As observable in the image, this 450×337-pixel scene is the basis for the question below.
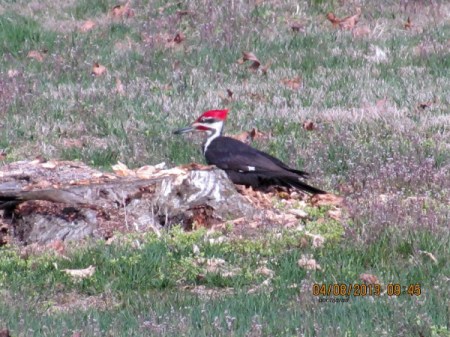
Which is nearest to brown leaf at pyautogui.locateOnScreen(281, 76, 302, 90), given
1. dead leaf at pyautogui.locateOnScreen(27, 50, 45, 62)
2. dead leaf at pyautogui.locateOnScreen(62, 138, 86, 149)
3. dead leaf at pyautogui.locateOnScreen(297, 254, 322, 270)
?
dead leaf at pyautogui.locateOnScreen(62, 138, 86, 149)

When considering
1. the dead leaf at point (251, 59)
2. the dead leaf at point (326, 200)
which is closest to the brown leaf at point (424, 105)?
the dead leaf at point (251, 59)

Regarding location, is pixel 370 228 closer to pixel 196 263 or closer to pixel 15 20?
pixel 196 263

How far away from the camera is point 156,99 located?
41.7 ft

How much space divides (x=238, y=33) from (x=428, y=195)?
7.25 metres

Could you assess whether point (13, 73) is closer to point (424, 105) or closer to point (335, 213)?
point (424, 105)

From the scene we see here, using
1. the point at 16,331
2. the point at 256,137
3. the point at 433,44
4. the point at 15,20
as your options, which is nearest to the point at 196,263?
the point at 16,331

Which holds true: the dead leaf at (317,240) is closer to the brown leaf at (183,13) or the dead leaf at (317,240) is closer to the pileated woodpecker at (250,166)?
the pileated woodpecker at (250,166)

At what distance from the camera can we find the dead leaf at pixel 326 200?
A: 28.6 feet

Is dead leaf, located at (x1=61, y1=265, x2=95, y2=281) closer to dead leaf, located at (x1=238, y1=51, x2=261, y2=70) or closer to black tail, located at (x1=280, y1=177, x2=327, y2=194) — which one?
black tail, located at (x1=280, y1=177, x2=327, y2=194)

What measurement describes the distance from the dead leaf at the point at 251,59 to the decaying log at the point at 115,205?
19.2 feet

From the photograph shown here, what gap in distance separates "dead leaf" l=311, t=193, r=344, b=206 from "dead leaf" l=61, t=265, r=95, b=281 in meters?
2.38

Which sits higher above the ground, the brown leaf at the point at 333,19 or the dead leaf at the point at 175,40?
the brown leaf at the point at 333,19

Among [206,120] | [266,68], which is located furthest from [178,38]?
[206,120]

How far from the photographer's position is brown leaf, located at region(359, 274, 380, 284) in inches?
257
